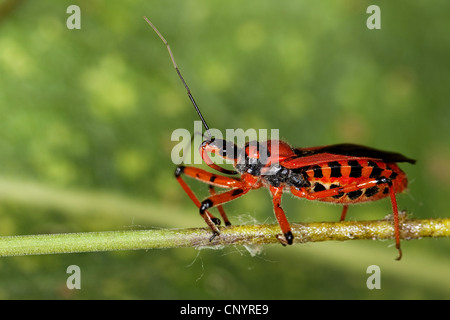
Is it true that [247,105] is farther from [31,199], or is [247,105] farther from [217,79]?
[31,199]

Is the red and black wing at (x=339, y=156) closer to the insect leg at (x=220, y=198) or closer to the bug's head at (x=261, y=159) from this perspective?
the bug's head at (x=261, y=159)

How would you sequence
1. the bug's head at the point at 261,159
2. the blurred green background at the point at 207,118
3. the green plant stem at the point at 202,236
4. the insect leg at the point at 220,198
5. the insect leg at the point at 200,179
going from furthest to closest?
the blurred green background at the point at 207,118 < the bug's head at the point at 261,159 < the insect leg at the point at 200,179 < the insect leg at the point at 220,198 < the green plant stem at the point at 202,236

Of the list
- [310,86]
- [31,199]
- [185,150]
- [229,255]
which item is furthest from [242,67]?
[31,199]

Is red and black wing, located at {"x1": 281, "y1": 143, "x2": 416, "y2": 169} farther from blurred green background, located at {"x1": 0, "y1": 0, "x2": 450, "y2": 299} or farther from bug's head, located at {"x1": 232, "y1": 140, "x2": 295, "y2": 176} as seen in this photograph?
blurred green background, located at {"x1": 0, "y1": 0, "x2": 450, "y2": 299}

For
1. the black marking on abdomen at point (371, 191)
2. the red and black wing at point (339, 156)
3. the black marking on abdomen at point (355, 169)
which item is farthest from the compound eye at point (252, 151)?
the black marking on abdomen at point (371, 191)

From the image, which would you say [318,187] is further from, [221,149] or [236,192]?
[221,149]

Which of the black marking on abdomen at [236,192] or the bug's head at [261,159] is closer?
the black marking on abdomen at [236,192]
